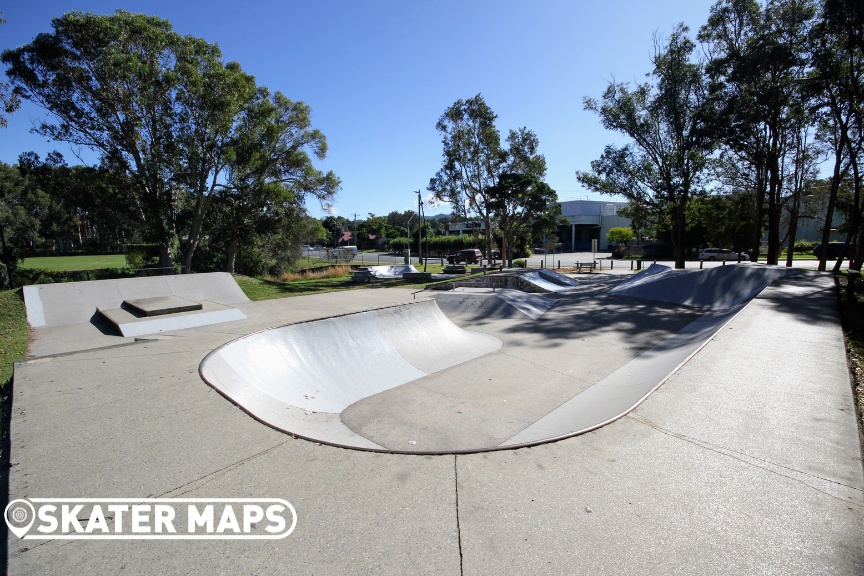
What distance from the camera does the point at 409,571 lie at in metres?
2.06

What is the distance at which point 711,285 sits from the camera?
14.7 metres

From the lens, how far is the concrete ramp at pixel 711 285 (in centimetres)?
1344

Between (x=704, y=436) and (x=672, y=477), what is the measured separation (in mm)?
749

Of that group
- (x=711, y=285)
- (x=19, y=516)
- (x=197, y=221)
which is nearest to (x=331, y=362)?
(x=19, y=516)

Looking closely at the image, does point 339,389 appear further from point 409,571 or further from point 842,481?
point 842,481

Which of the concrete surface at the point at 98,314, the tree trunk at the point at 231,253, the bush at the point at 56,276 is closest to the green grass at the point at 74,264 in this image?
the bush at the point at 56,276

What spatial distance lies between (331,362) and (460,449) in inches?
159

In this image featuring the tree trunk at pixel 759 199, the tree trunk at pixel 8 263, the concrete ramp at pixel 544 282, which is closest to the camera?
the tree trunk at pixel 8 263

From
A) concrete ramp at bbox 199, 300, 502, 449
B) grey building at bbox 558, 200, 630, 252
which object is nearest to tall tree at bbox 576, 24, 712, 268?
concrete ramp at bbox 199, 300, 502, 449

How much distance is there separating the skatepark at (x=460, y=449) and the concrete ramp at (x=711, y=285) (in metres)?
5.78

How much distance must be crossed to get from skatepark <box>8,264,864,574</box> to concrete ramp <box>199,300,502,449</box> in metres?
0.05

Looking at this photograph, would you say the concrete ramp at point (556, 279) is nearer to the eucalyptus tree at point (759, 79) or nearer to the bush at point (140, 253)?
the eucalyptus tree at point (759, 79)

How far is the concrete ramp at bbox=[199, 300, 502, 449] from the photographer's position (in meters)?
4.92

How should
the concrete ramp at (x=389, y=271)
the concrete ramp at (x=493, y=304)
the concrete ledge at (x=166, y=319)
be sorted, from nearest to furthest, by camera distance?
1. the concrete ledge at (x=166, y=319)
2. the concrete ramp at (x=493, y=304)
3. the concrete ramp at (x=389, y=271)
